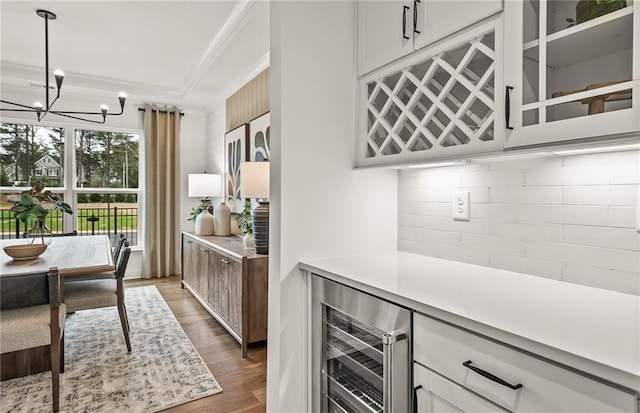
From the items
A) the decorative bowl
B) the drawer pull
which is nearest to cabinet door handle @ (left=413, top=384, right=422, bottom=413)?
the drawer pull

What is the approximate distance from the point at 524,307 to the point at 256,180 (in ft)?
7.36

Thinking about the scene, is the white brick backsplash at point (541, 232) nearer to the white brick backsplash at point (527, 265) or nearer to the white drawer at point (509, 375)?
the white brick backsplash at point (527, 265)

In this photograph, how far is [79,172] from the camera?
507cm

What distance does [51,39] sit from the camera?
338 cm

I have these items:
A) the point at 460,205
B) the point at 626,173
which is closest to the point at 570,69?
the point at 626,173

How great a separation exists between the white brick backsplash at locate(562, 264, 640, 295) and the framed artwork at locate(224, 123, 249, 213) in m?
3.41

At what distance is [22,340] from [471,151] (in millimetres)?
2370

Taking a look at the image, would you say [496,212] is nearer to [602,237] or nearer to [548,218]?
[548,218]

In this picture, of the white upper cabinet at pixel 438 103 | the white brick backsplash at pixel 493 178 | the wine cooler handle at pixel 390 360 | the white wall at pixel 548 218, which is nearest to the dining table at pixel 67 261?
the white upper cabinet at pixel 438 103

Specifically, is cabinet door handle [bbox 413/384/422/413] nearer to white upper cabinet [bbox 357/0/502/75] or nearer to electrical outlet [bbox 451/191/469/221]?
electrical outlet [bbox 451/191/469/221]

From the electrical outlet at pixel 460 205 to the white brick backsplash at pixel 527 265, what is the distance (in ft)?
0.68

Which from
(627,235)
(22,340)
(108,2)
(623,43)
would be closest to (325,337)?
(627,235)

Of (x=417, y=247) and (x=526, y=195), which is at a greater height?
(x=526, y=195)

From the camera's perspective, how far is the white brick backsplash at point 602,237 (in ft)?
3.74
